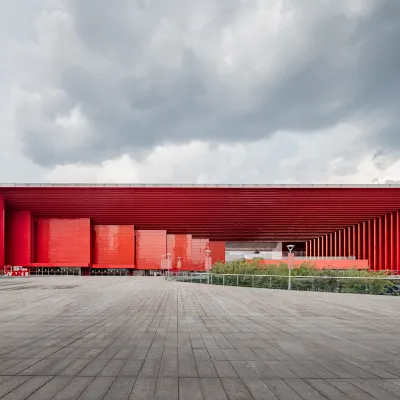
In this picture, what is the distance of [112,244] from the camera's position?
204 feet

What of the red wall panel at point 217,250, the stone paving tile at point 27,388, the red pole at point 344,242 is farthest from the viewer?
the red wall panel at point 217,250

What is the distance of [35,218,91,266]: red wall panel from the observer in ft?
195

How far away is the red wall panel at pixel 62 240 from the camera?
195ft

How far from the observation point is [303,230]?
6550 cm

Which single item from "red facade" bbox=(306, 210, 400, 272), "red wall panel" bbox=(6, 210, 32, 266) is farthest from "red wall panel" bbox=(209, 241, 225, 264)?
"red wall panel" bbox=(6, 210, 32, 266)

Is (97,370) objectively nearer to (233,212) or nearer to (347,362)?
(347,362)

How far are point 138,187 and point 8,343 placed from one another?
43686 mm

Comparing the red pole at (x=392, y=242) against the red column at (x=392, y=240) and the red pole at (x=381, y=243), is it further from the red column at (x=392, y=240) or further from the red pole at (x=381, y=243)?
the red pole at (x=381, y=243)

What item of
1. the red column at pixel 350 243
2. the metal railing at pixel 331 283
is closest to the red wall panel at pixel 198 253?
the red column at pixel 350 243

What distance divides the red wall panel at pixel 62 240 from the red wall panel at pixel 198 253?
17236 mm

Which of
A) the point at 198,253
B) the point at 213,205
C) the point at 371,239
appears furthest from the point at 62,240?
the point at 371,239

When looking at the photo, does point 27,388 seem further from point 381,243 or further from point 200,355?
point 381,243

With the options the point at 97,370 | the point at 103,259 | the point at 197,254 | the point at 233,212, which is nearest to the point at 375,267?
the point at 233,212

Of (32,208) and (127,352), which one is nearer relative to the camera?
(127,352)
